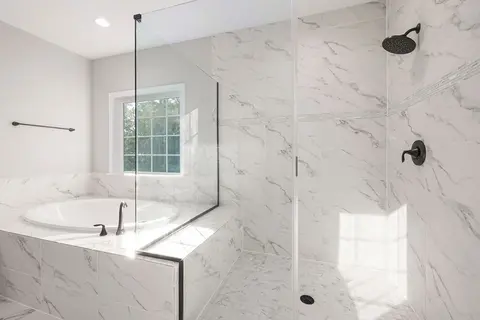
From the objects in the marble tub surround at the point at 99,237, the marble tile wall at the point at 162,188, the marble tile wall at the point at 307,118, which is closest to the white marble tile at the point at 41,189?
the marble tile wall at the point at 162,188

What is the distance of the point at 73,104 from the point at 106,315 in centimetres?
249

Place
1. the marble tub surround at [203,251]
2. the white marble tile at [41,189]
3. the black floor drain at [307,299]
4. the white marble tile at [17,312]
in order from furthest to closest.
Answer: the white marble tile at [41,189] → the black floor drain at [307,299] → the white marble tile at [17,312] → the marble tub surround at [203,251]

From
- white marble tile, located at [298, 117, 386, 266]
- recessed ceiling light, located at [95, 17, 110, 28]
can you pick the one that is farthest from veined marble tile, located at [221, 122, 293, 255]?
recessed ceiling light, located at [95, 17, 110, 28]

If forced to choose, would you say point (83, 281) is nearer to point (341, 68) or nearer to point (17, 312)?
point (17, 312)

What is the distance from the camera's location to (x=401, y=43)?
4.08ft

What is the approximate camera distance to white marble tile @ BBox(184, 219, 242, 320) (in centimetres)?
123

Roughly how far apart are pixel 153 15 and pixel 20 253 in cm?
197

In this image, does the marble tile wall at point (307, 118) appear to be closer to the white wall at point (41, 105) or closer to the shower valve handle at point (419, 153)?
the shower valve handle at point (419, 153)

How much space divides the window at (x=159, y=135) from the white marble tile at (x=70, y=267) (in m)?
0.66

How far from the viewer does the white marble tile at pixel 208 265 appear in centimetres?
123

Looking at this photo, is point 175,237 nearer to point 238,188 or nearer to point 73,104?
point 238,188

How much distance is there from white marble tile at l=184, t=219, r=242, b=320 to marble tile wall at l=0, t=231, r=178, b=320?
0.44ft

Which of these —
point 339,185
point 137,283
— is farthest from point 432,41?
point 137,283

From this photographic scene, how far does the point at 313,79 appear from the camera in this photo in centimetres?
197
